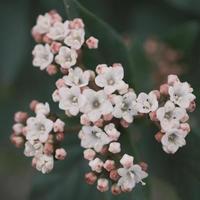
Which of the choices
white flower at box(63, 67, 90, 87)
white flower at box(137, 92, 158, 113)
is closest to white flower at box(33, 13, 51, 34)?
white flower at box(63, 67, 90, 87)

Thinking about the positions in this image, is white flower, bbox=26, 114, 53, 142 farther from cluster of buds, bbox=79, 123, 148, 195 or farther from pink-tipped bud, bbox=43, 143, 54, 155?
cluster of buds, bbox=79, 123, 148, 195

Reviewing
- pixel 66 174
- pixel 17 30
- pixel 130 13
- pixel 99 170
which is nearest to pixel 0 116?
pixel 17 30

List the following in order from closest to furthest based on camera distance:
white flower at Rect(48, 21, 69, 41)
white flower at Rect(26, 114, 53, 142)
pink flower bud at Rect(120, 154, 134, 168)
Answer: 1. pink flower bud at Rect(120, 154, 134, 168)
2. white flower at Rect(26, 114, 53, 142)
3. white flower at Rect(48, 21, 69, 41)

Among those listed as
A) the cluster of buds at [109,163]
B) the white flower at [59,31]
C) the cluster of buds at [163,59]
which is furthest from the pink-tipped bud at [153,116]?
the cluster of buds at [163,59]

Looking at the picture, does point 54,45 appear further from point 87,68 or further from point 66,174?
point 66,174

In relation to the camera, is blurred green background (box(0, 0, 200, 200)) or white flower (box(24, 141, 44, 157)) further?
blurred green background (box(0, 0, 200, 200))

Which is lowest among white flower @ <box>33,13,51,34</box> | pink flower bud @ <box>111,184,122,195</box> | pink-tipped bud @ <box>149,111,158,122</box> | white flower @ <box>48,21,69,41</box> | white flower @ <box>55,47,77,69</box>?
pink flower bud @ <box>111,184,122,195</box>
